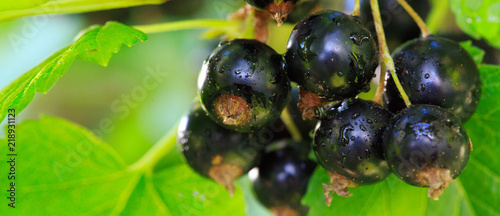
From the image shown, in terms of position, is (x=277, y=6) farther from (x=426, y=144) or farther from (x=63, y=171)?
(x=63, y=171)

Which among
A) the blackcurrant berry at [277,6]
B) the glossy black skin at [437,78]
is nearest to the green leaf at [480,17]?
the glossy black skin at [437,78]

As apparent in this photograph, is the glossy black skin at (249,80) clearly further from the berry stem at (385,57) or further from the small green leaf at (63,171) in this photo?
the small green leaf at (63,171)

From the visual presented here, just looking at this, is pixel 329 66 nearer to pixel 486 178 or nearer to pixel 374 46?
pixel 374 46

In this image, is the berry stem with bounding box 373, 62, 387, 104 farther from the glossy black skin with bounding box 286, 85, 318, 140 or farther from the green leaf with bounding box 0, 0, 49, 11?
the green leaf with bounding box 0, 0, 49, 11

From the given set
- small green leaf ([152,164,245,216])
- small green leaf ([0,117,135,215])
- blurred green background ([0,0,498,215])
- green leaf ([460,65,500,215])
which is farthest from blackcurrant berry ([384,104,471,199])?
blurred green background ([0,0,498,215])

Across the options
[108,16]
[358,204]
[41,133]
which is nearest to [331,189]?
[358,204]

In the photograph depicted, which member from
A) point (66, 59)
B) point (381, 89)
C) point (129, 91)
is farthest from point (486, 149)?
point (129, 91)
